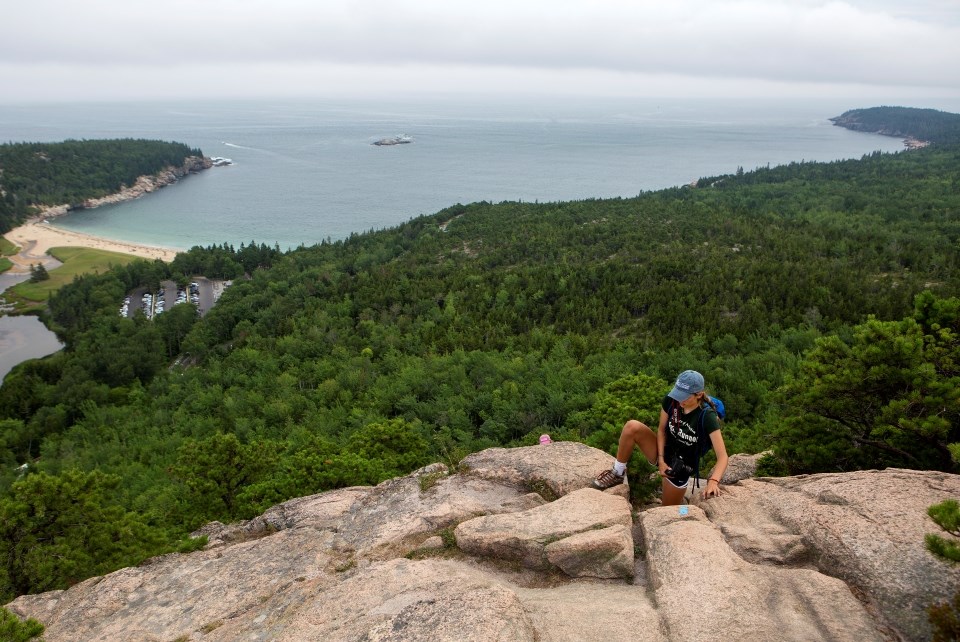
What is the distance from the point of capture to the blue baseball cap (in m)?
9.97

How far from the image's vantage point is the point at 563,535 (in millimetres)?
10180

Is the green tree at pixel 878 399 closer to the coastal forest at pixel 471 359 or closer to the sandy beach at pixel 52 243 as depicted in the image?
the coastal forest at pixel 471 359

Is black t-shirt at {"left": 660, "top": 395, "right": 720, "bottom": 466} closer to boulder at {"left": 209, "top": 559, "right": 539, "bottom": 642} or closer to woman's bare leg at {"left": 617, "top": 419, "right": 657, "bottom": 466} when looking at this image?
woman's bare leg at {"left": 617, "top": 419, "right": 657, "bottom": 466}

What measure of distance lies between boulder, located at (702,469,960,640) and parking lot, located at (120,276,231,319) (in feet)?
326

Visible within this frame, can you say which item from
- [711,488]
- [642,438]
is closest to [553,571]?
[642,438]

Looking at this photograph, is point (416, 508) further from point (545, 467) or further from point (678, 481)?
point (678, 481)

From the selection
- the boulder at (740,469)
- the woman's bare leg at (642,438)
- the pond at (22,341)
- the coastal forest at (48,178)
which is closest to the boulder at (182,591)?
the woman's bare leg at (642,438)

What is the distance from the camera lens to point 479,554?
10469 millimetres

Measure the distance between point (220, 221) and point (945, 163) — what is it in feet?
611

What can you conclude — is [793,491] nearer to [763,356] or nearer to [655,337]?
[763,356]

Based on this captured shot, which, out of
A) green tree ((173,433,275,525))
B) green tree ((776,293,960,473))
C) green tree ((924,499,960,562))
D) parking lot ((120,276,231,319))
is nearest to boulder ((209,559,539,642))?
green tree ((924,499,960,562))

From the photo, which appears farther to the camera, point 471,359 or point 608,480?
point 471,359

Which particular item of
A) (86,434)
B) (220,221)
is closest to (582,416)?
(86,434)

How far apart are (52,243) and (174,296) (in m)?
64.6
